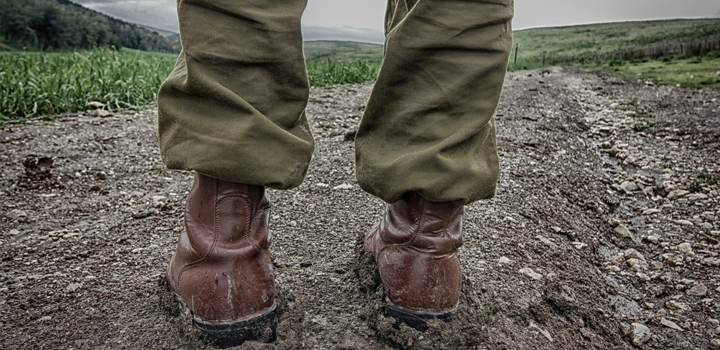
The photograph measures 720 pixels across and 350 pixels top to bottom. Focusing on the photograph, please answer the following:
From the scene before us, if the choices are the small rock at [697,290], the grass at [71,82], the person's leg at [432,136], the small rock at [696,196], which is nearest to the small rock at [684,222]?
the small rock at [696,196]

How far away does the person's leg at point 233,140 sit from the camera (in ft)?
3.38

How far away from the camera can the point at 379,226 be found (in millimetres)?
1378

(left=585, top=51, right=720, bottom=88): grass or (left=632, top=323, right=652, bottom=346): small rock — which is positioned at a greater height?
(left=632, top=323, right=652, bottom=346): small rock

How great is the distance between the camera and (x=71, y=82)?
447 cm

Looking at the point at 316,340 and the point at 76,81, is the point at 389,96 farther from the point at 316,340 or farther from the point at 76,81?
the point at 76,81

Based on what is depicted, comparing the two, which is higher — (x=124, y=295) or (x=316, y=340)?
(x=316, y=340)

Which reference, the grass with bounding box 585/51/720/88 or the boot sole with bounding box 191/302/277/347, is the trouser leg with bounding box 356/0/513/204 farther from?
the grass with bounding box 585/51/720/88

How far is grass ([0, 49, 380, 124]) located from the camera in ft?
12.7

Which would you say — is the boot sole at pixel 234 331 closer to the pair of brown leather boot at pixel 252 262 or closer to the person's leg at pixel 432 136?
the pair of brown leather boot at pixel 252 262

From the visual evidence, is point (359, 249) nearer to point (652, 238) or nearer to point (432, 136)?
point (432, 136)

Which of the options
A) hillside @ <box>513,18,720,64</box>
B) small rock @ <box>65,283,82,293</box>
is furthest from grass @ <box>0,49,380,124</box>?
hillside @ <box>513,18,720,64</box>

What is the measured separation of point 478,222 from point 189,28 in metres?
1.34

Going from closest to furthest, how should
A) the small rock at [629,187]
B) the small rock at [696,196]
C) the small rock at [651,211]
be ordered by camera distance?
the small rock at [651,211] → the small rock at [696,196] → the small rock at [629,187]

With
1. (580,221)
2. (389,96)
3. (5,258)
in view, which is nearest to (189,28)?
(389,96)
